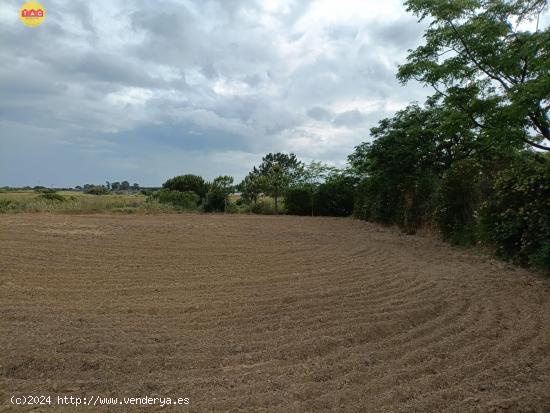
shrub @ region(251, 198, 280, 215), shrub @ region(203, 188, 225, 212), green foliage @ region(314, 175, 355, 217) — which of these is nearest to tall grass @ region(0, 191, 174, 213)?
shrub @ region(203, 188, 225, 212)

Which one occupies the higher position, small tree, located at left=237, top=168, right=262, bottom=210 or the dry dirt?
small tree, located at left=237, top=168, right=262, bottom=210

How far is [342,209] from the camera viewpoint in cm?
2370

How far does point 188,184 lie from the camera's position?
3284 cm

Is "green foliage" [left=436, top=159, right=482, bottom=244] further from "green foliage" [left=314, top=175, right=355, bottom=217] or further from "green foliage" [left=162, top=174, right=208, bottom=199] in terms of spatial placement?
"green foliage" [left=162, top=174, right=208, bottom=199]

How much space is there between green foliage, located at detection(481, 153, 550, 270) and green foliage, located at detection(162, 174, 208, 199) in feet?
86.0

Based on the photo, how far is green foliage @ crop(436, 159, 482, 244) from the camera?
9.21 meters

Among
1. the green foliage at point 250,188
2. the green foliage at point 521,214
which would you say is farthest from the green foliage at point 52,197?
the green foliage at point 521,214

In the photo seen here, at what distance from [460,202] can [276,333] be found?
7.74 m

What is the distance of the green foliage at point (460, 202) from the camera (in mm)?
9211

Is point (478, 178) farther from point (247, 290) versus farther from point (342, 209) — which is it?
point (342, 209)

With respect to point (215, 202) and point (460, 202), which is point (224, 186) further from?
point (460, 202)

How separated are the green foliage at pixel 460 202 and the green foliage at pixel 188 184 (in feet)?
77.8

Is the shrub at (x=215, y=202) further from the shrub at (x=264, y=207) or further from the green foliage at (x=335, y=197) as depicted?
the green foliage at (x=335, y=197)

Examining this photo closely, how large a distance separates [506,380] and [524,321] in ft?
5.29
